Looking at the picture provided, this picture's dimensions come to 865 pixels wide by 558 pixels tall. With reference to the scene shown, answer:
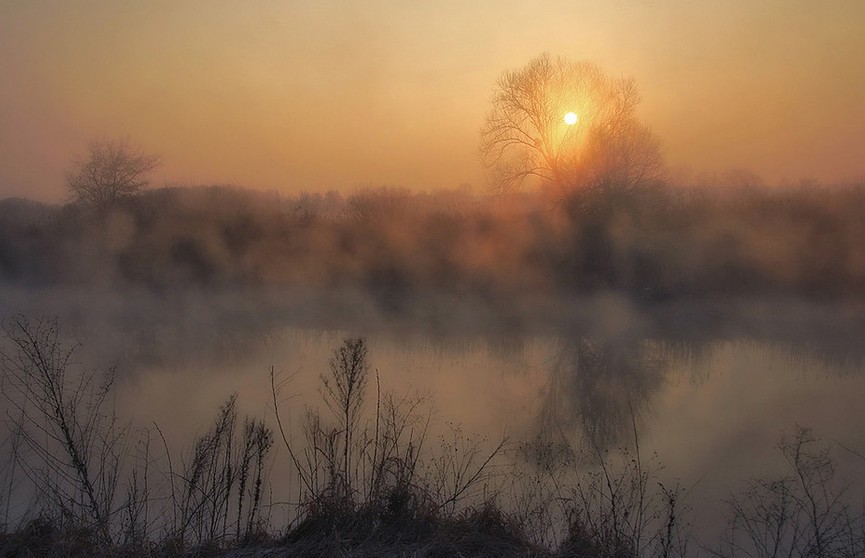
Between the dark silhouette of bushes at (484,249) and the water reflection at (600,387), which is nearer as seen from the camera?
the water reflection at (600,387)

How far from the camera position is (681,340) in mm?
13719

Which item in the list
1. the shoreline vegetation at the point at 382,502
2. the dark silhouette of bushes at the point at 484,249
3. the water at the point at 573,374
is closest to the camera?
the shoreline vegetation at the point at 382,502

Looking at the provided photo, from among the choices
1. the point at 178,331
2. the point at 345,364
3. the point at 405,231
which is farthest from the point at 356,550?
the point at 405,231

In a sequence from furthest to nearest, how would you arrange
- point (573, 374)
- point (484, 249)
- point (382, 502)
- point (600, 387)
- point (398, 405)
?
1. point (484, 249)
2. point (573, 374)
3. point (600, 387)
4. point (398, 405)
5. point (382, 502)

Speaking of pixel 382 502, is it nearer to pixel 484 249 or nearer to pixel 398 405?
pixel 398 405

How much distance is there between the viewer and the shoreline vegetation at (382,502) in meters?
4.11

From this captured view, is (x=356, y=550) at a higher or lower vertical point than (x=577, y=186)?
lower

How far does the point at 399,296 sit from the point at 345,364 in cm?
1459

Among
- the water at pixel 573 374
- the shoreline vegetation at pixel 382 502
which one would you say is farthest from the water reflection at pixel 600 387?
the shoreline vegetation at pixel 382 502

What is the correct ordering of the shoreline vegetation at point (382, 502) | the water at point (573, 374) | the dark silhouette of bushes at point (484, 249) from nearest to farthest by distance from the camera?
the shoreline vegetation at point (382, 502)
the water at point (573, 374)
the dark silhouette of bushes at point (484, 249)

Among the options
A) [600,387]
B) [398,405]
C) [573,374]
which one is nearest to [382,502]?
Answer: [398,405]

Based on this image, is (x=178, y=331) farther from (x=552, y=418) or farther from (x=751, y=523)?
(x=751, y=523)

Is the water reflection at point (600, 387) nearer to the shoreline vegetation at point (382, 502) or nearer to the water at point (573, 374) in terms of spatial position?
the water at point (573, 374)

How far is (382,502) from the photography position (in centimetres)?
445
